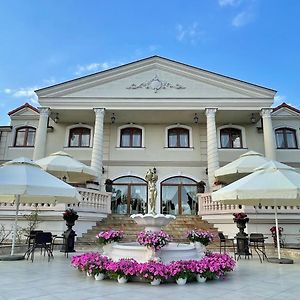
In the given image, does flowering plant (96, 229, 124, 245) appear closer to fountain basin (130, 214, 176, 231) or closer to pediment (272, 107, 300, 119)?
fountain basin (130, 214, 176, 231)

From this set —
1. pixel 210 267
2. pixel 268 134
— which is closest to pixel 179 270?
pixel 210 267

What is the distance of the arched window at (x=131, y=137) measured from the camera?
1744cm

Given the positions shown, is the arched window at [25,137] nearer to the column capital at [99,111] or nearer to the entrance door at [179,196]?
the column capital at [99,111]

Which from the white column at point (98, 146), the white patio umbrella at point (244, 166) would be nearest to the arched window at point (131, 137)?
the white column at point (98, 146)

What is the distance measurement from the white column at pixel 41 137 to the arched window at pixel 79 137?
2.35 meters

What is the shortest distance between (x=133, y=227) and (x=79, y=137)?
25.4 ft

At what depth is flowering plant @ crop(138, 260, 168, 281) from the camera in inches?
Answer: 193

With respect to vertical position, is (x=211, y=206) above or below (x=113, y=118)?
below

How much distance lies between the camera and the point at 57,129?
17.7 m

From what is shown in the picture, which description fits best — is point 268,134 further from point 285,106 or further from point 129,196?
point 129,196

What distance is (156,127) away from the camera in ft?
57.9

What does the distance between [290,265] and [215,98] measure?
34.1ft

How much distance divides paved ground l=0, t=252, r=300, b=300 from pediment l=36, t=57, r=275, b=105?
11385mm

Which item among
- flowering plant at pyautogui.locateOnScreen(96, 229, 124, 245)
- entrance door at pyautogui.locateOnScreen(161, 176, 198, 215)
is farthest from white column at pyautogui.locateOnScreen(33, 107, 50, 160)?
flowering plant at pyautogui.locateOnScreen(96, 229, 124, 245)
